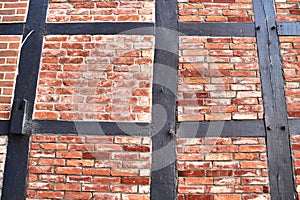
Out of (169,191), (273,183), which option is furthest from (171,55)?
(273,183)

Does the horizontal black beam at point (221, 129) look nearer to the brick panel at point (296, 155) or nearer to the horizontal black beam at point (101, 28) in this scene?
the brick panel at point (296, 155)

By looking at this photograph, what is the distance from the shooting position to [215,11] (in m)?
2.95

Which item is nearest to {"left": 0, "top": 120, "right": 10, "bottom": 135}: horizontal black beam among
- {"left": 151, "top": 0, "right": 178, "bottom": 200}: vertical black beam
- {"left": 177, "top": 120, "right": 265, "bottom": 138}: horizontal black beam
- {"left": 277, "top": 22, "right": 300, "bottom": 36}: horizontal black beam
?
{"left": 151, "top": 0, "right": 178, "bottom": 200}: vertical black beam

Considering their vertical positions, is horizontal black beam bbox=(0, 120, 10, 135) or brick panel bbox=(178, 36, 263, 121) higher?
brick panel bbox=(178, 36, 263, 121)

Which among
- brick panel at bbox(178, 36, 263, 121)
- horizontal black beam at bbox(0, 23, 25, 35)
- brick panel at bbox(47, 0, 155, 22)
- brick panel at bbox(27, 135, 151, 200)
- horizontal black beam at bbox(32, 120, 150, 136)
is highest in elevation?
brick panel at bbox(47, 0, 155, 22)

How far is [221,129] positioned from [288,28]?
1.09 meters

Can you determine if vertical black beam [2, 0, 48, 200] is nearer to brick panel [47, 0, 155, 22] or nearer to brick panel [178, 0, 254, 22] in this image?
brick panel [47, 0, 155, 22]

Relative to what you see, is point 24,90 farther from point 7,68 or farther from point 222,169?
point 222,169

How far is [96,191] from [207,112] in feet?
3.51

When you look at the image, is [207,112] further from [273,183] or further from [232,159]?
[273,183]

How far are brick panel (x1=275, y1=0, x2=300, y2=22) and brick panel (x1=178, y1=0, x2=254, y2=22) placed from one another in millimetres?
239

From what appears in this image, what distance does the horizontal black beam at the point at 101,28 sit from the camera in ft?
9.52

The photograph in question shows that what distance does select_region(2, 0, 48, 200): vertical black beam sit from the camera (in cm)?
258

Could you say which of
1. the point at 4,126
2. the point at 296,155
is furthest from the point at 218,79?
the point at 4,126
